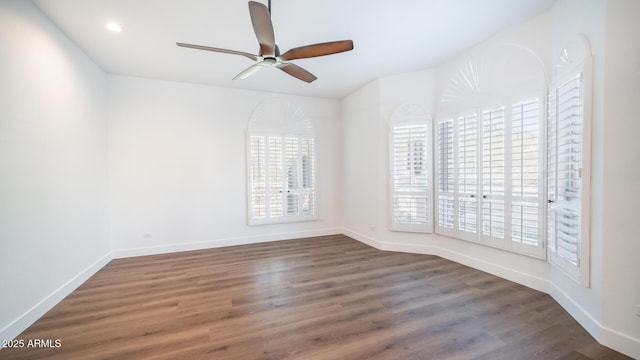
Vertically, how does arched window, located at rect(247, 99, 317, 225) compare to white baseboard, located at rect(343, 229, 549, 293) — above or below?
above

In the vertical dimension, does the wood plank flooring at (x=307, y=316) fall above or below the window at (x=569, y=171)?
below

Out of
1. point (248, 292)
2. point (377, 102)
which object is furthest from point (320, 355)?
point (377, 102)

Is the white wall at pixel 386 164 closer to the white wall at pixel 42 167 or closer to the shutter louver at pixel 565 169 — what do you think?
the shutter louver at pixel 565 169

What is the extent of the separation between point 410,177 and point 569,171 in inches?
81.5

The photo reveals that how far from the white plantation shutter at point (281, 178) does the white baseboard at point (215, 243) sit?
0.33m

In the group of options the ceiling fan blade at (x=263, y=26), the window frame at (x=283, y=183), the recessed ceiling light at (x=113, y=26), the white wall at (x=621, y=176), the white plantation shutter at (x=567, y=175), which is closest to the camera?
the white wall at (x=621, y=176)

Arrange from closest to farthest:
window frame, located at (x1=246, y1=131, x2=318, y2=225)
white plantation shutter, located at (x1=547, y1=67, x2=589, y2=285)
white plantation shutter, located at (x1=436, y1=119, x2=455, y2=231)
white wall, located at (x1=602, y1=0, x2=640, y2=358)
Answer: white wall, located at (x1=602, y1=0, x2=640, y2=358) < white plantation shutter, located at (x1=547, y1=67, x2=589, y2=285) < white plantation shutter, located at (x1=436, y1=119, x2=455, y2=231) < window frame, located at (x1=246, y1=131, x2=318, y2=225)

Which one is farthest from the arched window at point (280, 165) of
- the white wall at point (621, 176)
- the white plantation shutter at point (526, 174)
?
the white wall at point (621, 176)

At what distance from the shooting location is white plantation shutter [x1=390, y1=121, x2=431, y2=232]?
415 cm

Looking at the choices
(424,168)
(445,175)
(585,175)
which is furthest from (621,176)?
(424,168)

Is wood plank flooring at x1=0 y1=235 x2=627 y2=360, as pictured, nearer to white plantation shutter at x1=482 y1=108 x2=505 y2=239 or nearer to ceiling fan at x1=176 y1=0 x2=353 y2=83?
white plantation shutter at x1=482 y1=108 x2=505 y2=239

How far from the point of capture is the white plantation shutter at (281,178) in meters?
5.04

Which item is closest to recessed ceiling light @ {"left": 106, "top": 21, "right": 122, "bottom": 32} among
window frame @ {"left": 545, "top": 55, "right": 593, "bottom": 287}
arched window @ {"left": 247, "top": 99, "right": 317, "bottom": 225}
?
arched window @ {"left": 247, "top": 99, "right": 317, "bottom": 225}

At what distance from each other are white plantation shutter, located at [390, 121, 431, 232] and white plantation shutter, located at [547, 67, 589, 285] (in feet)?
5.31
